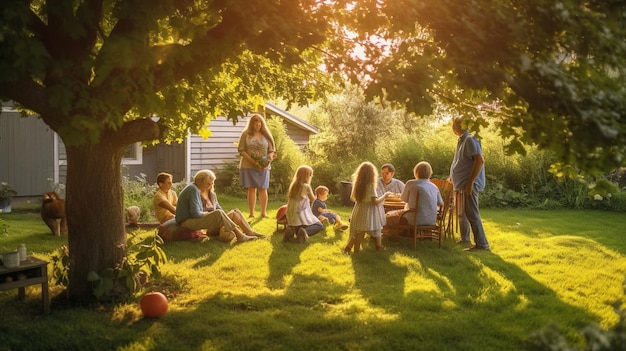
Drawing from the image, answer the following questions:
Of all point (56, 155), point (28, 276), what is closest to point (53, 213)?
point (28, 276)

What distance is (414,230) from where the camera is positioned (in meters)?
8.52

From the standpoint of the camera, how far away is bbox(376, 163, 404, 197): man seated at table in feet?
33.1

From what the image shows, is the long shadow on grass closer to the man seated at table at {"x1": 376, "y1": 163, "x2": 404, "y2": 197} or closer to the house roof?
the man seated at table at {"x1": 376, "y1": 163, "x2": 404, "y2": 197}

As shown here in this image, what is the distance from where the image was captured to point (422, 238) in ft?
29.5

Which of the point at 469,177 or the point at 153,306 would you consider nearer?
the point at 153,306

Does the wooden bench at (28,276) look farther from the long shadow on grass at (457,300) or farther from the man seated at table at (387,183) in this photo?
the man seated at table at (387,183)

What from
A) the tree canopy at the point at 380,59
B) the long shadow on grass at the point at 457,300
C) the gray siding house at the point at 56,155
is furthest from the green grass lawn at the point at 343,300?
the gray siding house at the point at 56,155

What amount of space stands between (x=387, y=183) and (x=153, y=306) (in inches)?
231

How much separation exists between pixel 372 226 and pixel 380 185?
2.02 metres

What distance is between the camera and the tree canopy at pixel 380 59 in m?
3.74

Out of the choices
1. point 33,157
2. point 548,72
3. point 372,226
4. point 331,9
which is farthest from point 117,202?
point 33,157

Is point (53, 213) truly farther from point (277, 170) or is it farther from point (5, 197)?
point (277, 170)

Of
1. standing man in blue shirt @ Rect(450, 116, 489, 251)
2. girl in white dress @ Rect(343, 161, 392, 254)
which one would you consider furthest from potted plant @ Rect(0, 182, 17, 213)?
standing man in blue shirt @ Rect(450, 116, 489, 251)

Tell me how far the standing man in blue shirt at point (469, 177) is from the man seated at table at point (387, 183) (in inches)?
68.3
